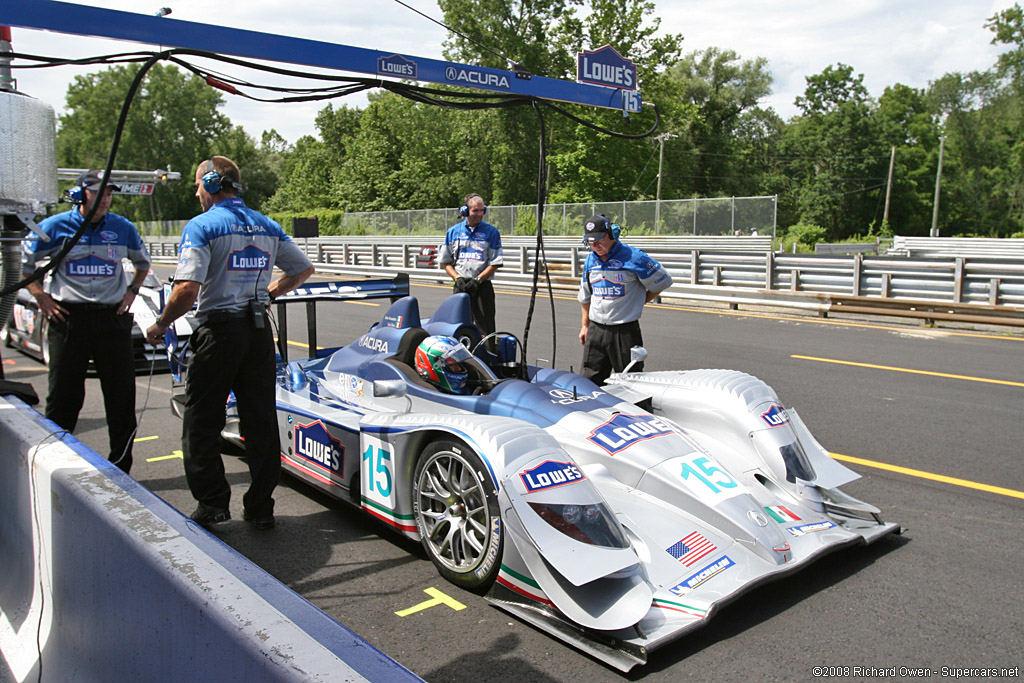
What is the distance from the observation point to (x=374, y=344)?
201 inches

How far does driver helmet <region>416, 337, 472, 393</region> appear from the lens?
15.1ft

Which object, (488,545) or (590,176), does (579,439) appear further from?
(590,176)

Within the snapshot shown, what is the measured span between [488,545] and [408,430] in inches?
29.5

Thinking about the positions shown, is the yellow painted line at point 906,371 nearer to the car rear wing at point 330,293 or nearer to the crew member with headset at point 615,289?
the crew member with headset at point 615,289

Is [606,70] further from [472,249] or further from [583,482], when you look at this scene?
[583,482]

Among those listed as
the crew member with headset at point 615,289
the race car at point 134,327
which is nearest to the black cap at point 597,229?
the crew member with headset at point 615,289

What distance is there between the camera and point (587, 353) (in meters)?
6.29

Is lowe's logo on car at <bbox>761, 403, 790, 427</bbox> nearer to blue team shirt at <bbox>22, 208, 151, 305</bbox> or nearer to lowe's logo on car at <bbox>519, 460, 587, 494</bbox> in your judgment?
lowe's logo on car at <bbox>519, 460, 587, 494</bbox>

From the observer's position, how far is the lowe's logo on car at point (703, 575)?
319 centimetres

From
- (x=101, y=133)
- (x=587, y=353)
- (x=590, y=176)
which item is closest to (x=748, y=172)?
(x=590, y=176)

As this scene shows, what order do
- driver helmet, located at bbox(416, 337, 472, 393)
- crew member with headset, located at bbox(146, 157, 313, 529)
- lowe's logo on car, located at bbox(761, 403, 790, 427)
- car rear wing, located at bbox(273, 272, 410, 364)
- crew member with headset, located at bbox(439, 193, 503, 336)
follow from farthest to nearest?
crew member with headset, located at bbox(439, 193, 503, 336) → car rear wing, located at bbox(273, 272, 410, 364) → driver helmet, located at bbox(416, 337, 472, 393) → lowe's logo on car, located at bbox(761, 403, 790, 427) → crew member with headset, located at bbox(146, 157, 313, 529)

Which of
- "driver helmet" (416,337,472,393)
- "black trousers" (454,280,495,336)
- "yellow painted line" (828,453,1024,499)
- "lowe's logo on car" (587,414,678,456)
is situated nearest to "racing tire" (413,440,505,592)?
"lowe's logo on car" (587,414,678,456)

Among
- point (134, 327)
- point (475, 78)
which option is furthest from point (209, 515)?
point (134, 327)

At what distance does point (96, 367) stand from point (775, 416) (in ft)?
13.4
